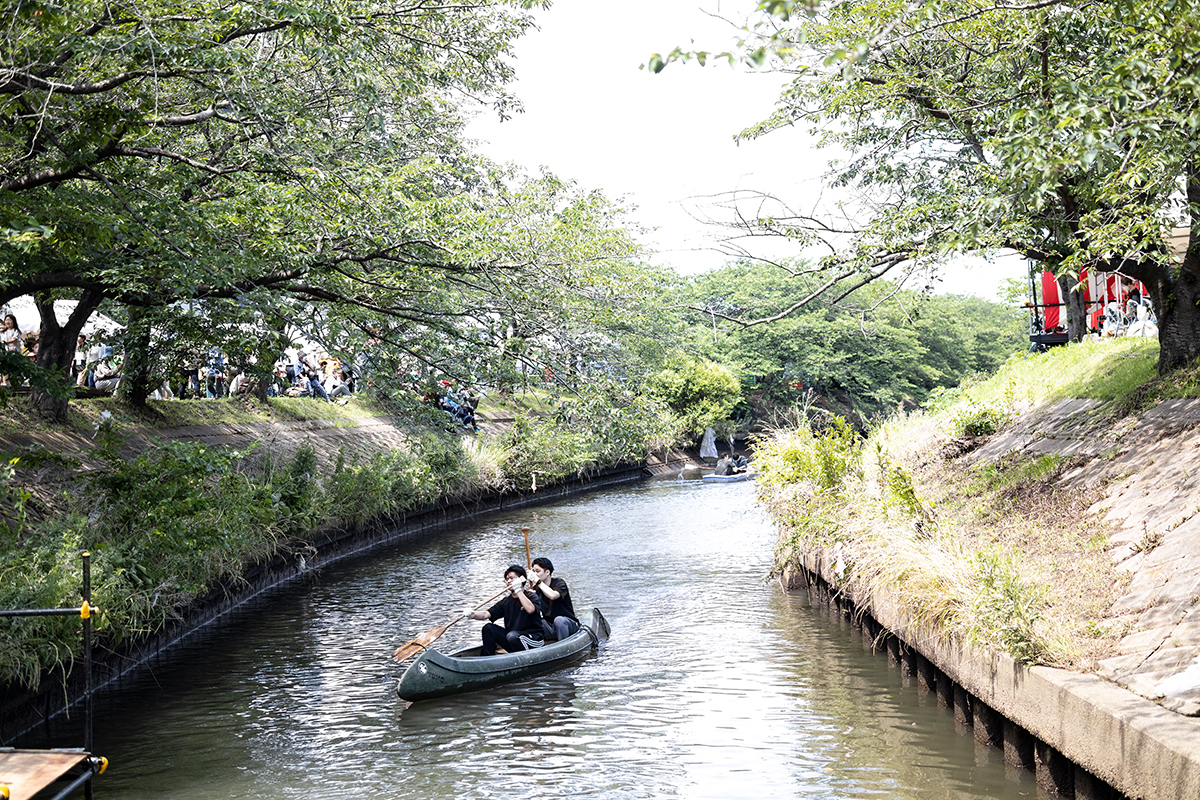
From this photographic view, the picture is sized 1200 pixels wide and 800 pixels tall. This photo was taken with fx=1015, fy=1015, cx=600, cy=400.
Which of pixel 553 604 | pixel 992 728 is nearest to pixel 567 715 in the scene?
pixel 553 604

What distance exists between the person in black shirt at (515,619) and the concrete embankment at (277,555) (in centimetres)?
395

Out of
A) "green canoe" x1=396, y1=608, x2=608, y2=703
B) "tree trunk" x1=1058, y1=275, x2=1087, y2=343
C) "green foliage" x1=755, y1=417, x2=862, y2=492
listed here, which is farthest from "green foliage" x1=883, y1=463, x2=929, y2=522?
"tree trunk" x1=1058, y1=275, x2=1087, y2=343

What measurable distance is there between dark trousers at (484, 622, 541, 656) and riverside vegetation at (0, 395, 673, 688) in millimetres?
2525

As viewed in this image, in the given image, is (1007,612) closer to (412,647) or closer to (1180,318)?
(412,647)

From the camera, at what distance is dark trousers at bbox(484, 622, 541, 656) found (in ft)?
36.5

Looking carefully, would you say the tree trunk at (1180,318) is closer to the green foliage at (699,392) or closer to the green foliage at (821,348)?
the green foliage at (699,392)

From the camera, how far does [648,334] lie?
34.5 m

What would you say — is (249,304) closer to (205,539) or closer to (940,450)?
(205,539)

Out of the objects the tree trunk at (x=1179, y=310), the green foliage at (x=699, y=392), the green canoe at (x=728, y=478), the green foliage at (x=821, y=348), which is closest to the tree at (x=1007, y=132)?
the tree trunk at (x=1179, y=310)

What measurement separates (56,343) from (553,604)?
34.4 feet

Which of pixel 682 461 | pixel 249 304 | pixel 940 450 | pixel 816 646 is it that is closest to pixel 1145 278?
pixel 940 450

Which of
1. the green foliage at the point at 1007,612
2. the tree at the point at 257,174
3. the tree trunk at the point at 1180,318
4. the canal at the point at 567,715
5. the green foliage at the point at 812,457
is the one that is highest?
the tree at the point at 257,174

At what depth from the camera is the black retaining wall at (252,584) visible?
8992 mm

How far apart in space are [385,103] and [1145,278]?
9903 mm
